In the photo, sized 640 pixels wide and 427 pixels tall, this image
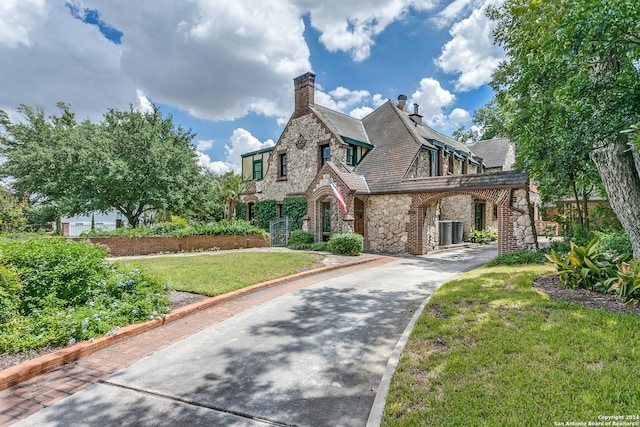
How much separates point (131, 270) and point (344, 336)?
431 centimetres

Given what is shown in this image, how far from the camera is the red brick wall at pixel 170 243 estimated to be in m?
13.1

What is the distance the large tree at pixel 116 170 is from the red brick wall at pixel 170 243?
450 cm

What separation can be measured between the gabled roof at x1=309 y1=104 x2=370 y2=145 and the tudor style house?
9cm

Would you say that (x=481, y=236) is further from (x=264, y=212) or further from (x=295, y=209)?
(x=264, y=212)

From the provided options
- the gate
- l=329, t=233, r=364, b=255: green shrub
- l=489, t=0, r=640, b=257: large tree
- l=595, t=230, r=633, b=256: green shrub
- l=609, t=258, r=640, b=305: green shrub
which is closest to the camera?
l=609, t=258, r=640, b=305: green shrub

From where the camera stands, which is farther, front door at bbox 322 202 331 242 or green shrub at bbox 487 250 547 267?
front door at bbox 322 202 331 242

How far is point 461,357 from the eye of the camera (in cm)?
384

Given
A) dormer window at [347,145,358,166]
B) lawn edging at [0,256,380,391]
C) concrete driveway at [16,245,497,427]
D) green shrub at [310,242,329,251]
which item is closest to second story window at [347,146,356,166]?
dormer window at [347,145,358,166]

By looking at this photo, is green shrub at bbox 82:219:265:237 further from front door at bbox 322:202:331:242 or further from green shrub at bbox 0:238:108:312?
green shrub at bbox 0:238:108:312

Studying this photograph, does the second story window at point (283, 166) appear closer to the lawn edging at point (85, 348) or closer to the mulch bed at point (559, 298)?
the lawn edging at point (85, 348)

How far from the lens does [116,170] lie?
16.9 meters

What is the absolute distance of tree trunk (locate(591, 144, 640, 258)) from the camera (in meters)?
7.10

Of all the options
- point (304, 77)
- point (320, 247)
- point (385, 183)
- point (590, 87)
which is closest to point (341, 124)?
point (304, 77)

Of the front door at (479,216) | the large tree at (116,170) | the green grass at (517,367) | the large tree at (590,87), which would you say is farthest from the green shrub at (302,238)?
the front door at (479,216)
